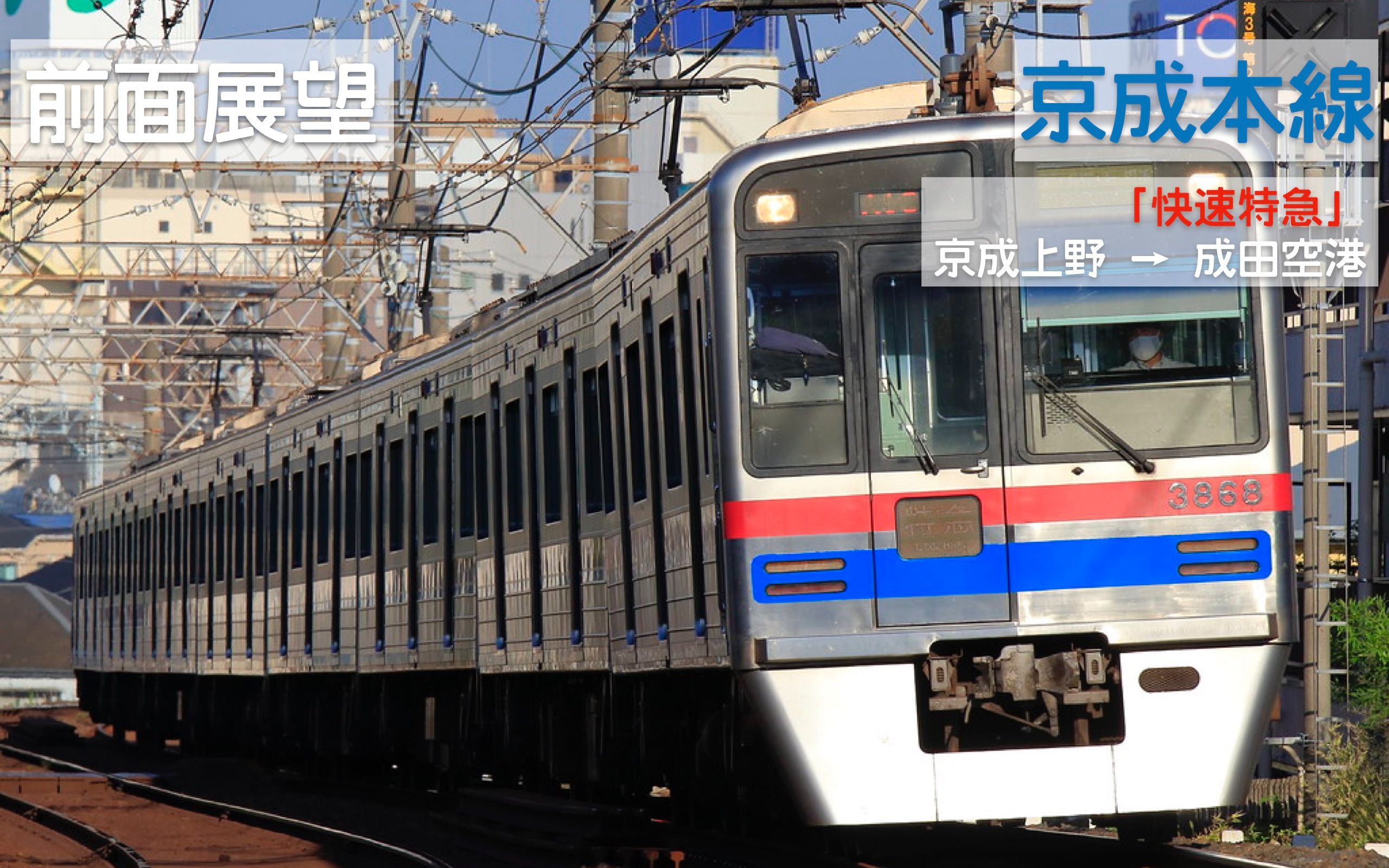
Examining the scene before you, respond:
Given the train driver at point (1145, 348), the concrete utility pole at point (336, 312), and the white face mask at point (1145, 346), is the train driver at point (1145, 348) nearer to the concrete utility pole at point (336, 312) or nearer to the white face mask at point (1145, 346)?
the white face mask at point (1145, 346)

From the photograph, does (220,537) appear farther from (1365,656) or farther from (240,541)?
(1365,656)

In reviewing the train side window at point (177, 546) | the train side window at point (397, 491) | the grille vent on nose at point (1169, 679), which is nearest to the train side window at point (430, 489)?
the train side window at point (397, 491)

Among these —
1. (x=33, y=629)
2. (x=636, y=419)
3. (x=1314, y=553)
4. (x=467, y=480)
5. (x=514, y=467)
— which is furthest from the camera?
(x=33, y=629)

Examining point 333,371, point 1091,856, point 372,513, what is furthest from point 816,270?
point 333,371

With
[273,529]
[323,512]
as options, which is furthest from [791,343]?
[273,529]

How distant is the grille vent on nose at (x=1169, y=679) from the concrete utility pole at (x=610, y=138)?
12.3 m

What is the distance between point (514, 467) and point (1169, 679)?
6.30 m

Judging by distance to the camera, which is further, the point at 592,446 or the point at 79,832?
the point at 79,832

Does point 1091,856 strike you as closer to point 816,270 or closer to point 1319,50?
point 816,270

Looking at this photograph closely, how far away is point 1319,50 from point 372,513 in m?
8.33

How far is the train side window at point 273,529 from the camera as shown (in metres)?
21.7

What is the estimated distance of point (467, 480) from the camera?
1535 centimetres

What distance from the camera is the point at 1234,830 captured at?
12.0 metres
